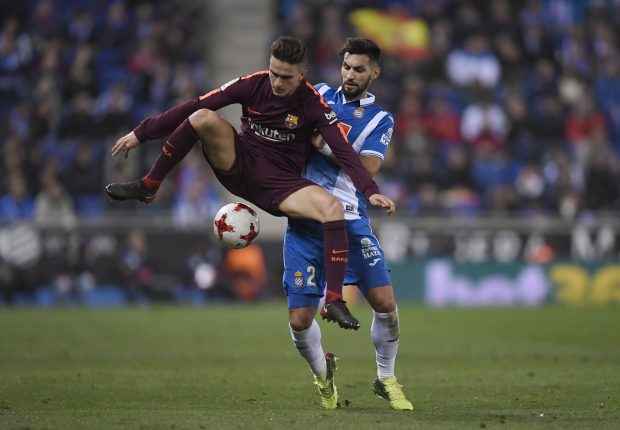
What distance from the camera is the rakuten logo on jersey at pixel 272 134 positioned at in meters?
7.91

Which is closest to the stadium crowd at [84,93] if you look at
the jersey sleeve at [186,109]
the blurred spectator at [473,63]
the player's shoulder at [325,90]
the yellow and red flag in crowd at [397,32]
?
the yellow and red flag in crowd at [397,32]

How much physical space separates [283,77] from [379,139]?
92 cm

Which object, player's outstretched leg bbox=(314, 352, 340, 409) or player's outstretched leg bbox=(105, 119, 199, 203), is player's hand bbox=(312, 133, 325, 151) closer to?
player's outstretched leg bbox=(105, 119, 199, 203)

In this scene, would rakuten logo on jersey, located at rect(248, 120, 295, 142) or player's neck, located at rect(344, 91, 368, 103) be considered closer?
Result: rakuten logo on jersey, located at rect(248, 120, 295, 142)

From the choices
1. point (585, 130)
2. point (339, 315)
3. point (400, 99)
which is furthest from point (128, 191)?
point (585, 130)

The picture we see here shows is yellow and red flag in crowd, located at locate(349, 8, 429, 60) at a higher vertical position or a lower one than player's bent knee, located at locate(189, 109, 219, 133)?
higher

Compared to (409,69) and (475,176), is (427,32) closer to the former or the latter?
(409,69)

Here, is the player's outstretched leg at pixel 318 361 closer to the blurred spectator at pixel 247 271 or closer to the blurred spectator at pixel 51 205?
the blurred spectator at pixel 247 271

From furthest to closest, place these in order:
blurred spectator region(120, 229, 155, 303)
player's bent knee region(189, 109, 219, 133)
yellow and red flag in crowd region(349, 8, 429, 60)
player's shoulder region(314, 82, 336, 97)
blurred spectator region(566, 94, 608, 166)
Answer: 1. yellow and red flag in crowd region(349, 8, 429, 60)
2. blurred spectator region(566, 94, 608, 166)
3. blurred spectator region(120, 229, 155, 303)
4. player's shoulder region(314, 82, 336, 97)
5. player's bent knee region(189, 109, 219, 133)

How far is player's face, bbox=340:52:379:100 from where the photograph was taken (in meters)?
7.98

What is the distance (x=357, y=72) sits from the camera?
8.01 metres

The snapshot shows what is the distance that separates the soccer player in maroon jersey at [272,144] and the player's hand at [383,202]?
3 cm

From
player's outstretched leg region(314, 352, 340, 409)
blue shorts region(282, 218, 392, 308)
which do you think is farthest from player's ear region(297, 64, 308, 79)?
player's outstretched leg region(314, 352, 340, 409)

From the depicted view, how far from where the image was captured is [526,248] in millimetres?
19641
